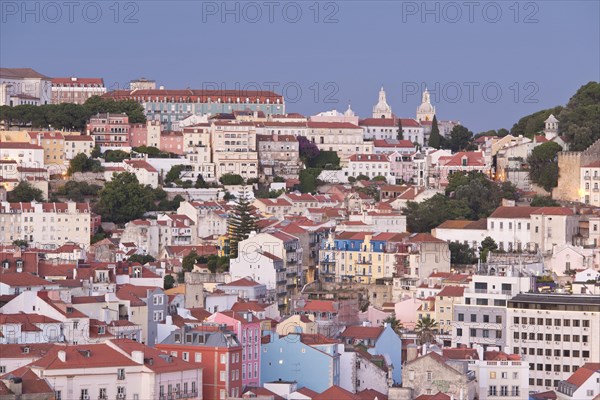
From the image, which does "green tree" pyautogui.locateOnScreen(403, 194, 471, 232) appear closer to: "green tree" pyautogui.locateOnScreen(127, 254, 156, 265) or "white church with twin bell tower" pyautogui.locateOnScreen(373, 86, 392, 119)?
"green tree" pyautogui.locateOnScreen(127, 254, 156, 265)

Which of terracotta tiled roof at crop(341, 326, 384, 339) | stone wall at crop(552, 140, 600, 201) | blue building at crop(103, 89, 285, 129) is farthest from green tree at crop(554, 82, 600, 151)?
blue building at crop(103, 89, 285, 129)

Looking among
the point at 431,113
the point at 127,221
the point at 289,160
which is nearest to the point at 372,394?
the point at 127,221

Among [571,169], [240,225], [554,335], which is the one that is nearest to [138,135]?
[240,225]

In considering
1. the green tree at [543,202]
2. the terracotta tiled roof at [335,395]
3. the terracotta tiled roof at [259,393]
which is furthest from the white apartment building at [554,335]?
the green tree at [543,202]

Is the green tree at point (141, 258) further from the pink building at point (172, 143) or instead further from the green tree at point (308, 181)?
the pink building at point (172, 143)

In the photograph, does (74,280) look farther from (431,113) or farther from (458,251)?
(431,113)
